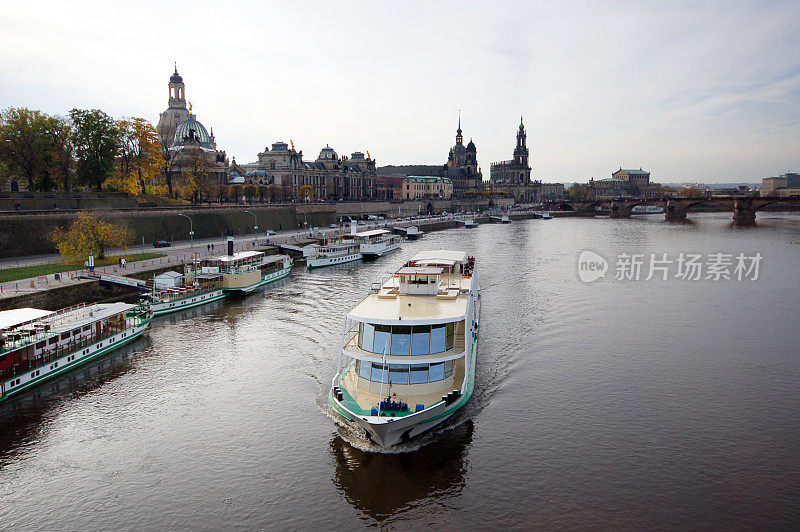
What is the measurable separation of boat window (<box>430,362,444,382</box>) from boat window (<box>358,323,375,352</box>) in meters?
3.05

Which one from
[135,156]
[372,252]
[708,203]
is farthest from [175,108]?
[708,203]

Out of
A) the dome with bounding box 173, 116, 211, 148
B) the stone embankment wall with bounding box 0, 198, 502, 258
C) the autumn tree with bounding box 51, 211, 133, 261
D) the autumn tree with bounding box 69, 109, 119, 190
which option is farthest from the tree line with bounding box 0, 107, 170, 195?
the dome with bounding box 173, 116, 211, 148

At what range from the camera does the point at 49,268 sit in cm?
5138

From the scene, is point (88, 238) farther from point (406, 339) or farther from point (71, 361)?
point (406, 339)

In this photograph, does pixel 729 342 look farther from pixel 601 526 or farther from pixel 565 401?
pixel 601 526

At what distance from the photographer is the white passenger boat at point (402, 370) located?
22438mm

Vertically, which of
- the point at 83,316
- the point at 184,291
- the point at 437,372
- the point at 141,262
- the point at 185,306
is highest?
the point at 141,262

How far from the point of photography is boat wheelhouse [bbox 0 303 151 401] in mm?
28938

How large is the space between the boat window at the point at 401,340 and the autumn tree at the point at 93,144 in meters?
66.7

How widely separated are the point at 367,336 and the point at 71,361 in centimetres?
1924

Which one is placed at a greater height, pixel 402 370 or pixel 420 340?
pixel 420 340

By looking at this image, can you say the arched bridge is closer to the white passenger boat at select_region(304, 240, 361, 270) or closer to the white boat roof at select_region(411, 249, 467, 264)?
the white passenger boat at select_region(304, 240, 361, 270)

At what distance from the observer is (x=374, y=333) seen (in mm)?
25500
